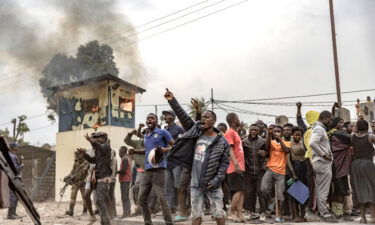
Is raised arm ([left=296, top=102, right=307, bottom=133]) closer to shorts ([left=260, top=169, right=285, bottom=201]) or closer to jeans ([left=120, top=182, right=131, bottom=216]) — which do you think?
shorts ([left=260, top=169, right=285, bottom=201])

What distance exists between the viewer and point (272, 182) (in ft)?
23.9

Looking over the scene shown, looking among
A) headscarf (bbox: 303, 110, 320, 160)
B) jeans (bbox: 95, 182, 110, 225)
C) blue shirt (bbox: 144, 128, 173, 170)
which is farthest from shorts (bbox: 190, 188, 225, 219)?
headscarf (bbox: 303, 110, 320, 160)

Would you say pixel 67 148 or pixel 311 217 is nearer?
pixel 311 217

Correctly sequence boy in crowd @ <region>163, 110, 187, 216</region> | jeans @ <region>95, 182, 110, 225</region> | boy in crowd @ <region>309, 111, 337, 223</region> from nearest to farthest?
boy in crowd @ <region>309, 111, 337, 223</region>, jeans @ <region>95, 182, 110, 225</region>, boy in crowd @ <region>163, 110, 187, 216</region>

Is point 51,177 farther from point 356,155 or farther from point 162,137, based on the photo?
point 356,155

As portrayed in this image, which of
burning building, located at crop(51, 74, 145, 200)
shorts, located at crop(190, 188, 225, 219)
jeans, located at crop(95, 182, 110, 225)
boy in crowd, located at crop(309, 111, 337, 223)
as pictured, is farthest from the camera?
burning building, located at crop(51, 74, 145, 200)

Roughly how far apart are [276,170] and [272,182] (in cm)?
25

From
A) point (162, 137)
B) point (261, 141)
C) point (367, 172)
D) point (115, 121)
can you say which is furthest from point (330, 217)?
point (115, 121)

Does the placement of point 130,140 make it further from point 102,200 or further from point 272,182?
point 272,182

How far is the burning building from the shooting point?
736 inches

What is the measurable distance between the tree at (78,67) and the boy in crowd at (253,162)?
20.9m

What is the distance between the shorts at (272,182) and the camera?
23.4ft

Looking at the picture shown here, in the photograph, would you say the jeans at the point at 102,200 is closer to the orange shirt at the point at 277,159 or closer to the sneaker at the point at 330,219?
the orange shirt at the point at 277,159

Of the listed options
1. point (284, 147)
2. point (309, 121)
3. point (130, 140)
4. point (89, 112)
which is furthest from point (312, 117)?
point (89, 112)
